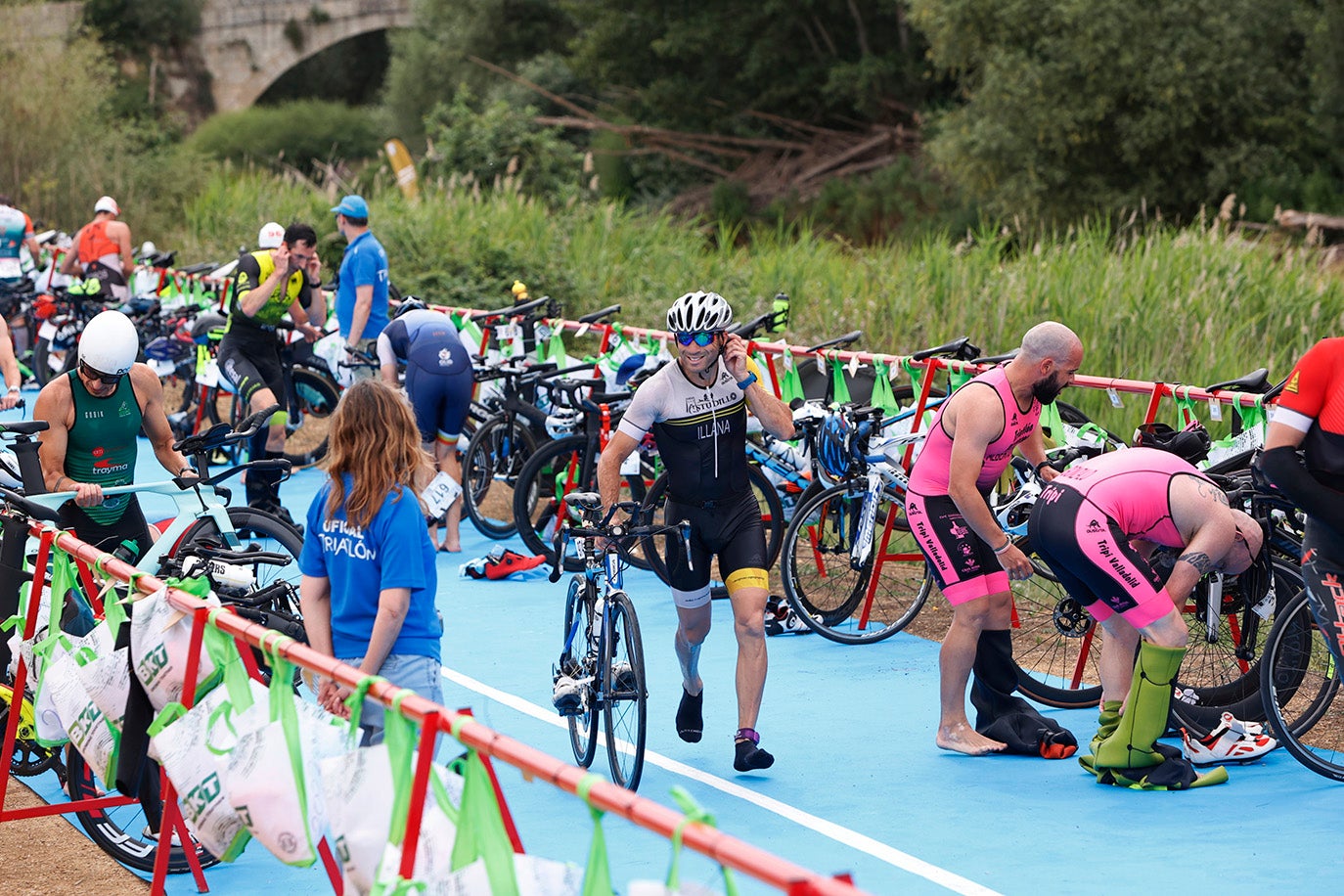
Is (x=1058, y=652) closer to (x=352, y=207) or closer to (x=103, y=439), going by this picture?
(x=103, y=439)

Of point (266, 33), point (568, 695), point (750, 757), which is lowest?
point (750, 757)

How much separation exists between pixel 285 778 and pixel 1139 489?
3.60 metres

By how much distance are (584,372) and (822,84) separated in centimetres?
3061

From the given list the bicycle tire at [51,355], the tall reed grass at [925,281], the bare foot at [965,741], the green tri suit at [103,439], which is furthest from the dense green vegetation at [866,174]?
the green tri suit at [103,439]

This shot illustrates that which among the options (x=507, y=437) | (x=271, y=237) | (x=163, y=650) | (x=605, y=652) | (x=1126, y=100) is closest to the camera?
(x=163, y=650)

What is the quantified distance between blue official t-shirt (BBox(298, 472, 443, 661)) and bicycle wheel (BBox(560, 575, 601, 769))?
4.29 ft

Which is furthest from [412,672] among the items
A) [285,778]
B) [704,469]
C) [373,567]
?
[704,469]

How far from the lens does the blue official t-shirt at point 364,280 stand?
1191 centimetres

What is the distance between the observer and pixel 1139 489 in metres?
6.17

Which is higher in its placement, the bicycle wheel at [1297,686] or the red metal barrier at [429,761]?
the red metal barrier at [429,761]

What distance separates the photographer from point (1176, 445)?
6691 millimetres

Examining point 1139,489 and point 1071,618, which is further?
point 1071,618

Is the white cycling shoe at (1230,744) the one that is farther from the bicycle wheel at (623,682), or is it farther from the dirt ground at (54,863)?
the dirt ground at (54,863)

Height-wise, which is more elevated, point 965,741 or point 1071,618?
point 1071,618
